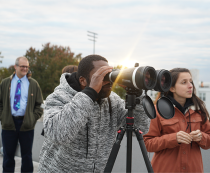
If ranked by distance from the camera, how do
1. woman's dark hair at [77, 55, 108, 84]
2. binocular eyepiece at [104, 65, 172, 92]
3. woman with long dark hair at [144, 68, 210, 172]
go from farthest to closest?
woman with long dark hair at [144, 68, 210, 172] → woman's dark hair at [77, 55, 108, 84] → binocular eyepiece at [104, 65, 172, 92]

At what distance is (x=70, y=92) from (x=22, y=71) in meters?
2.42

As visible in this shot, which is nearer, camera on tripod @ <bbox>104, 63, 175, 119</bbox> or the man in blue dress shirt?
camera on tripod @ <bbox>104, 63, 175, 119</bbox>

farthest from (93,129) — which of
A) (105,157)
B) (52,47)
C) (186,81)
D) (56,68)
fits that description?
(52,47)

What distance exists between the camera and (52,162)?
1406 mm

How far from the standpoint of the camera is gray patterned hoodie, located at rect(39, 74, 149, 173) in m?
1.24

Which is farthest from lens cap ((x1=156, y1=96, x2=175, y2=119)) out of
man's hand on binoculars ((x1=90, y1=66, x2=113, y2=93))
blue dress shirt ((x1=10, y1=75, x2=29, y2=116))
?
blue dress shirt ((x1=10, y1=75, x2=29, y2=116))

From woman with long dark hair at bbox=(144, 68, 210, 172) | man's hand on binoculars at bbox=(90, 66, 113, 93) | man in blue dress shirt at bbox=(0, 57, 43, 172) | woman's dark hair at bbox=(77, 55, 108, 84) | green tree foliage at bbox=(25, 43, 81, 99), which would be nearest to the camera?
man's hand on binoculars at bbox=(90, 66, 113, 93)

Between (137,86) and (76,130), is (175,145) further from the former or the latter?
(76,130)

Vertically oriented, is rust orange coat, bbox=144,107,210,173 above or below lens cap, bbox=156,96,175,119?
below

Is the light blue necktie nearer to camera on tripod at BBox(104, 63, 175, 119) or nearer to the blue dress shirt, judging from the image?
the blue dress shirt

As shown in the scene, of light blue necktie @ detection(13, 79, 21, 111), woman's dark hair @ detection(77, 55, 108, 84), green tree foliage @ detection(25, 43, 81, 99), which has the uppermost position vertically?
green tree foliage @ detection(25, 43, 81, 99)

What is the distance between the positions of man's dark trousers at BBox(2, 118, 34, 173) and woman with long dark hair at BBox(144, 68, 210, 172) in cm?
227

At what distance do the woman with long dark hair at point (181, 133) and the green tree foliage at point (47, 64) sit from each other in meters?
24.3

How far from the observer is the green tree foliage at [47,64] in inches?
1016
